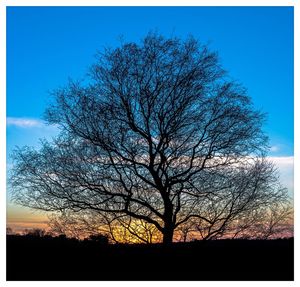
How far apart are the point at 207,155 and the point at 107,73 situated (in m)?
5.09

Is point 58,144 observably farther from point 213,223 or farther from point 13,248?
point 213,223

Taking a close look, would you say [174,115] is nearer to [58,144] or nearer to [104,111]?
[104,111]

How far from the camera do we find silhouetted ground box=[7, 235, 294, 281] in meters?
11.2

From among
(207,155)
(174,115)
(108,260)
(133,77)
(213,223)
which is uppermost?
(133,77)

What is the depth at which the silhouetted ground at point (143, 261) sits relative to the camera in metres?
11.2

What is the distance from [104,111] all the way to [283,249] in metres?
8.01

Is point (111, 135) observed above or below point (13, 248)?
above

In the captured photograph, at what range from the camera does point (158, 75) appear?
17078 mm

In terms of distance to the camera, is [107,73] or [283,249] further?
[107,73]

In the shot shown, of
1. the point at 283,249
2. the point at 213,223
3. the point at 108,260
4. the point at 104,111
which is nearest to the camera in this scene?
the point at 108,260

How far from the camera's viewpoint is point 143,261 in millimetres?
12297

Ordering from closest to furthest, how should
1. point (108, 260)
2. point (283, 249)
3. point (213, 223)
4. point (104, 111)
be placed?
point (108, 260) → point (283, 249) → point (104, 111) → point (213, 223)

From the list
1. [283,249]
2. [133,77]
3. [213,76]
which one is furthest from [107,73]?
[283,249]

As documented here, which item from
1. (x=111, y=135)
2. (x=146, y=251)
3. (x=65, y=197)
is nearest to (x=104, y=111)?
(x=111, y=135)
